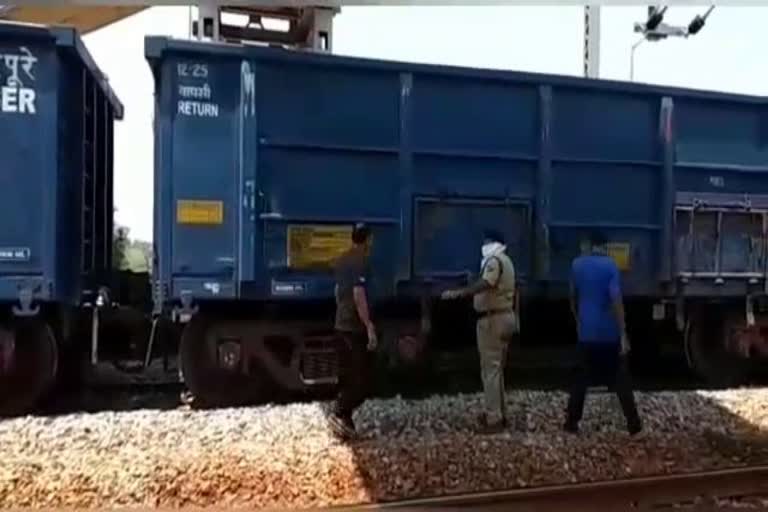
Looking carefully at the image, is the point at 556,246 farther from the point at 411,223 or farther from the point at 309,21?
the point at 309,21

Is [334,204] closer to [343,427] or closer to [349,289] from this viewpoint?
[349,289]

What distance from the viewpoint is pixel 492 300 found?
8.39 meters

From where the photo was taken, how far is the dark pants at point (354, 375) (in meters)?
7.86

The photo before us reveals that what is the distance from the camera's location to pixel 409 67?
10.0 meters

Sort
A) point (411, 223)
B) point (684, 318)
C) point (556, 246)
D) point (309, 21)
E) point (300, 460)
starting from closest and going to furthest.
Answer: 1. point (300, 460)
2. point (411, 223)
3. point (556, 246)
4. point (684, 318)
5. point (309, 21)

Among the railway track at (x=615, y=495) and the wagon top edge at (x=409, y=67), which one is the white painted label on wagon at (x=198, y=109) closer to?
the wagon top edge at (x=409, y=67)

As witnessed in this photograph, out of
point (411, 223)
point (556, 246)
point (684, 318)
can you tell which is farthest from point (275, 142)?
point (684, 318)

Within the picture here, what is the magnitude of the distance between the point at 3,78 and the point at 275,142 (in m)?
2.32

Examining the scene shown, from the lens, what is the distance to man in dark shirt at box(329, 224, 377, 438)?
309 inches

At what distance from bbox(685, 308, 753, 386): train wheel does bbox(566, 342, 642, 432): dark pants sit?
131 inches

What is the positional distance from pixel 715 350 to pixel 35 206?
23.4 ft

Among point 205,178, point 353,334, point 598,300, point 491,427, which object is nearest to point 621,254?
point 598,300

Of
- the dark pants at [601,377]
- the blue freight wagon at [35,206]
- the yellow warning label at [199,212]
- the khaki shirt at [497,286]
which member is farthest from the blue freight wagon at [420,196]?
the dark pants at [601,377]

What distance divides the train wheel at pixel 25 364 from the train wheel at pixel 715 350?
656cm
